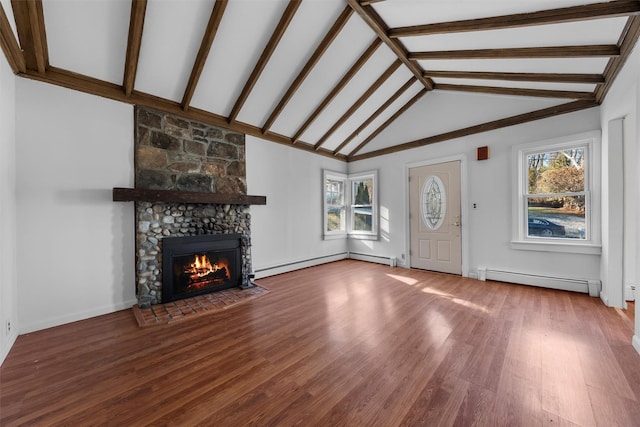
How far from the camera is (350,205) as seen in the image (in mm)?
6238

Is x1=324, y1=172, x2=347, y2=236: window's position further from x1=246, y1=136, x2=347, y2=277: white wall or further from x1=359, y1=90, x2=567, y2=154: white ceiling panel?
x1=359, y1=90, x2=567, y2=154: white ceiling panel

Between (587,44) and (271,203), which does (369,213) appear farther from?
(587,44)

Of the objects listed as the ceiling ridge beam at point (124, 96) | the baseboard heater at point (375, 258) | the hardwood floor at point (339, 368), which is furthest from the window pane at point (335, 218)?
the hardwood floor at point (339, 368)

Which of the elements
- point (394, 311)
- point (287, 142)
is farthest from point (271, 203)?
point (394, 311)

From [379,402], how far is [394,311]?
1.47m

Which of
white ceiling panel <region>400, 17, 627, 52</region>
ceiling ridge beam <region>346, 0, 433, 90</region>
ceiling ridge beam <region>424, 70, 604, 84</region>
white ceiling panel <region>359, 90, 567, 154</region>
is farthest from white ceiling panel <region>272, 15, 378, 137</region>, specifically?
white ceiling panel <region>359, 90, 567, 154</region>

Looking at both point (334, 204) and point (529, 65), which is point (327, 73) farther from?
point (334, 204)

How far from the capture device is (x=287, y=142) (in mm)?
4879

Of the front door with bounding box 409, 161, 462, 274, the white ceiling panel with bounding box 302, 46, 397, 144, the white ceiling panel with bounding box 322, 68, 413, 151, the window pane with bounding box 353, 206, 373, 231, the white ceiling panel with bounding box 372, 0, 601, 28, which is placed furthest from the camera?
the window pane with bounding box 353, 206, 373, 231

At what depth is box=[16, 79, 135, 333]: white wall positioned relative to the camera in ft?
8.18

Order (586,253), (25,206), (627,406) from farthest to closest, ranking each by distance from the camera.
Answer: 1. (586,253)
2. (25,206)
3. (627,406)

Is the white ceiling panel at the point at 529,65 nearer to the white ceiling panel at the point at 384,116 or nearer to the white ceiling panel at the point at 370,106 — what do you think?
the white ceiling panel at the point at 370,106

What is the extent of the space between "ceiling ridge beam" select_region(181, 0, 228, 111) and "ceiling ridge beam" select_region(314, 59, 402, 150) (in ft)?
8.22

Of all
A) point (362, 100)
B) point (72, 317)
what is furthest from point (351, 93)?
point (72, 317)
